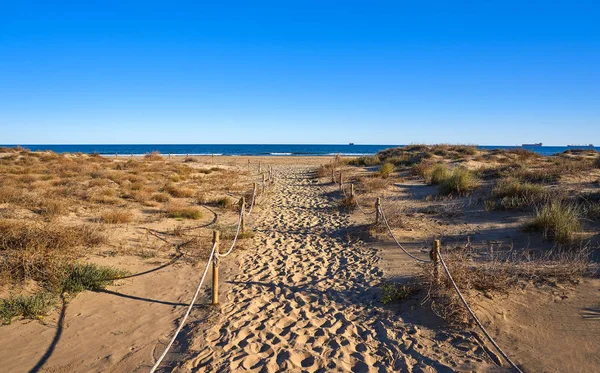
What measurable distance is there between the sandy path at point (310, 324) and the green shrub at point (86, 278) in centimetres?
208

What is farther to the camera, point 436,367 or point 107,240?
point 107,240

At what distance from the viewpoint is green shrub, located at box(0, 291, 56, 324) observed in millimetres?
4762

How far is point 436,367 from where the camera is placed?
3.96m

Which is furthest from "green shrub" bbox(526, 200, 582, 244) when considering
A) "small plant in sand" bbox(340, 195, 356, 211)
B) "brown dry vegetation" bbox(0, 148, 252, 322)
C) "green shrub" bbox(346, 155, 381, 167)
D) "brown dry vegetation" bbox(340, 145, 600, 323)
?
"green shrub" bbox(346, 155, 381, 167)

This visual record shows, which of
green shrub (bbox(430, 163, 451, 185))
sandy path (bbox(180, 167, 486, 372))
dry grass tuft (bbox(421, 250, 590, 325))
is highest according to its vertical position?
green shrub (bbox(430, 163, 451, 185))

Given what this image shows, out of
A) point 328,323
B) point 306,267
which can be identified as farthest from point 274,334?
point 306,267

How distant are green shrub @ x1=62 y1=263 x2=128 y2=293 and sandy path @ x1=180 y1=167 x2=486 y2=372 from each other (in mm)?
2079

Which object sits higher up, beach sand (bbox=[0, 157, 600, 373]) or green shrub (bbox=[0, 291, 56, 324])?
green shrub (bbox=[0, 291, 56, 324])

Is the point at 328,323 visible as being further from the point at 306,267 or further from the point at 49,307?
the point at 49,307

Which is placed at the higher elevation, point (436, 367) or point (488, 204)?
point (488, 204)

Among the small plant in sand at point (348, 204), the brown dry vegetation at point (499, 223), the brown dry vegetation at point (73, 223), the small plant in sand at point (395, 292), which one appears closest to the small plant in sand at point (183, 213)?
the brown dry vegetation at point (73, 223)

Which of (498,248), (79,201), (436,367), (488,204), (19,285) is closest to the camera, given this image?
(436,367)

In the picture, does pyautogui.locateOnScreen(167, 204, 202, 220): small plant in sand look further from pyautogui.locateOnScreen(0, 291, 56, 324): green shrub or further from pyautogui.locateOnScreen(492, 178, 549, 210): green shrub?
pyautogui.locateOnScreen(492, 178, 549, 210): green shrub

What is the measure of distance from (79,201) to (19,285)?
6774 mm
